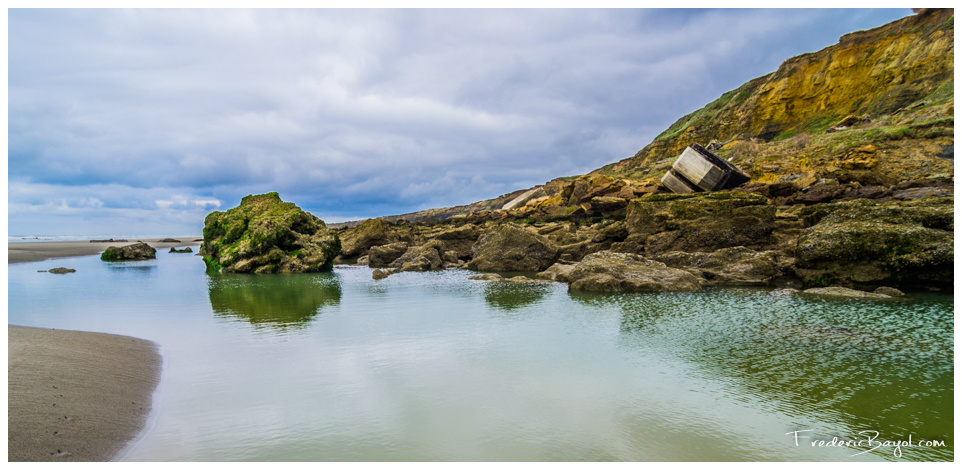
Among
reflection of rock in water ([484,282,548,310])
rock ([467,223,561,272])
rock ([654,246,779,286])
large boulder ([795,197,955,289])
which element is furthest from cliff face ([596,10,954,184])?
reflection of rock in water ([484,282,548,310])

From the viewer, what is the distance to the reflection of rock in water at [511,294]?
16.7 metres

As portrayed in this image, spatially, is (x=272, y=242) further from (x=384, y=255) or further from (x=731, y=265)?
(x=731, y=265)

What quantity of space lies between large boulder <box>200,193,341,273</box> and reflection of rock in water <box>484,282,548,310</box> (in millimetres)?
15492

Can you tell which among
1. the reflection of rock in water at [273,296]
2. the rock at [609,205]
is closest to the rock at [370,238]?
the reflection of rock in water at [273,296]

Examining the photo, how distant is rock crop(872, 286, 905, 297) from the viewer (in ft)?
50.4

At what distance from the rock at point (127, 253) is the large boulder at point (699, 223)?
4258cm

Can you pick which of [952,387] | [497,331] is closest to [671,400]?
[952,387]

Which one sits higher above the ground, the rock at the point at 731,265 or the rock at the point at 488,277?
the rock at the point at 731,265

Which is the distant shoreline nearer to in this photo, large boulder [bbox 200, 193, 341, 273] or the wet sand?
large boulder [bbox 200, 193, 341, 273]

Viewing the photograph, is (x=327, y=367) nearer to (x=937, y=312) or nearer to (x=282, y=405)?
(x=282, y=405)

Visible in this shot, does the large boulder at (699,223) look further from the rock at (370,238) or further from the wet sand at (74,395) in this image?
the wet sand at (74,395)

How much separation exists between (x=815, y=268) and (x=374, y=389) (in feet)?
57.2

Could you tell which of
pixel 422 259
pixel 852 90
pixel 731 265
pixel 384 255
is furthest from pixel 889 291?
pixel 852 90

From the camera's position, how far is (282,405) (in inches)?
279
